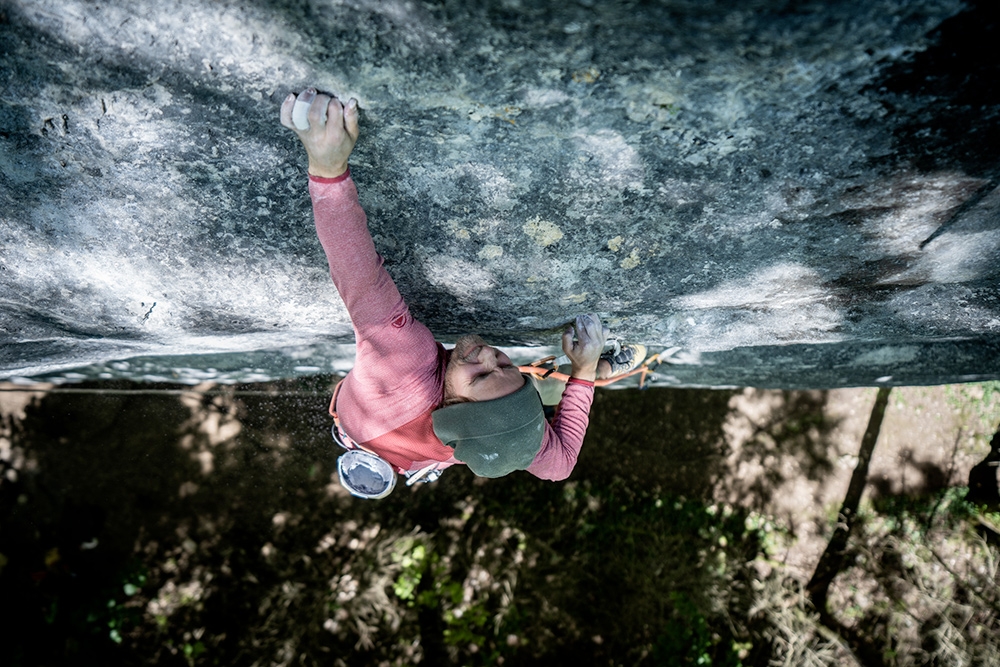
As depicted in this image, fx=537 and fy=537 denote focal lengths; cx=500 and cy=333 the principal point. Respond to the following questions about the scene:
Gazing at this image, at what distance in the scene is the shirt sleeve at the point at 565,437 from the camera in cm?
205

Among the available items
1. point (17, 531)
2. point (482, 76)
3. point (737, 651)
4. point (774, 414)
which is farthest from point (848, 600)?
point (17, 531)

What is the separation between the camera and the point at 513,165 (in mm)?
1495

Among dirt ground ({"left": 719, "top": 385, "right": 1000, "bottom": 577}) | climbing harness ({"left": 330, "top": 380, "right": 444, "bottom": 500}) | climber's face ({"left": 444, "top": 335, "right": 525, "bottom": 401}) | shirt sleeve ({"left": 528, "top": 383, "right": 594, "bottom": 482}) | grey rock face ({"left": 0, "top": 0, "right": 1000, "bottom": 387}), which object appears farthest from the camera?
dirt ground ({"left": 719, "top": 385, "right": 1000, "bottom": 577})

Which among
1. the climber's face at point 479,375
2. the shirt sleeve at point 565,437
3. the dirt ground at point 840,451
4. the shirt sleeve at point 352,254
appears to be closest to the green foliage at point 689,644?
the dirt ground at point 840,451

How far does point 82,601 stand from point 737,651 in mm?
4949

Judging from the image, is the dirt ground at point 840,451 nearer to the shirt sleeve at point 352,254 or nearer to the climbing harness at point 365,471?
the climbing harness at point 365,471

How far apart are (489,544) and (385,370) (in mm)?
2725

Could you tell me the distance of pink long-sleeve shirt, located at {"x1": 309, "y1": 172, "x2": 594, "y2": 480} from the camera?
4.77ft

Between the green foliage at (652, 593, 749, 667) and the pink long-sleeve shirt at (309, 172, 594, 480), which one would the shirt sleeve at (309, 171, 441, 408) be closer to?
the pink long-sleeve shirt at (309, 172, 594, 480)

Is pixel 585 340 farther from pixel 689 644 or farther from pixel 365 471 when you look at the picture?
pixel 689 644

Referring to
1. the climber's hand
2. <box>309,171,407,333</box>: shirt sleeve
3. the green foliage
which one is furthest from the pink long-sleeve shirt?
the green foliage

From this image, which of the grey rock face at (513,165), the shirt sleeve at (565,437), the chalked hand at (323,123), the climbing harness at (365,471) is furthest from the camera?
the climbing harness at (365,471)

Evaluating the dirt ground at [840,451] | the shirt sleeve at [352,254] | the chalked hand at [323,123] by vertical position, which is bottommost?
the dirt ground at [840,451]

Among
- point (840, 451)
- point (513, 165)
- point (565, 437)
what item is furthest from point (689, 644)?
point (513, 165)
